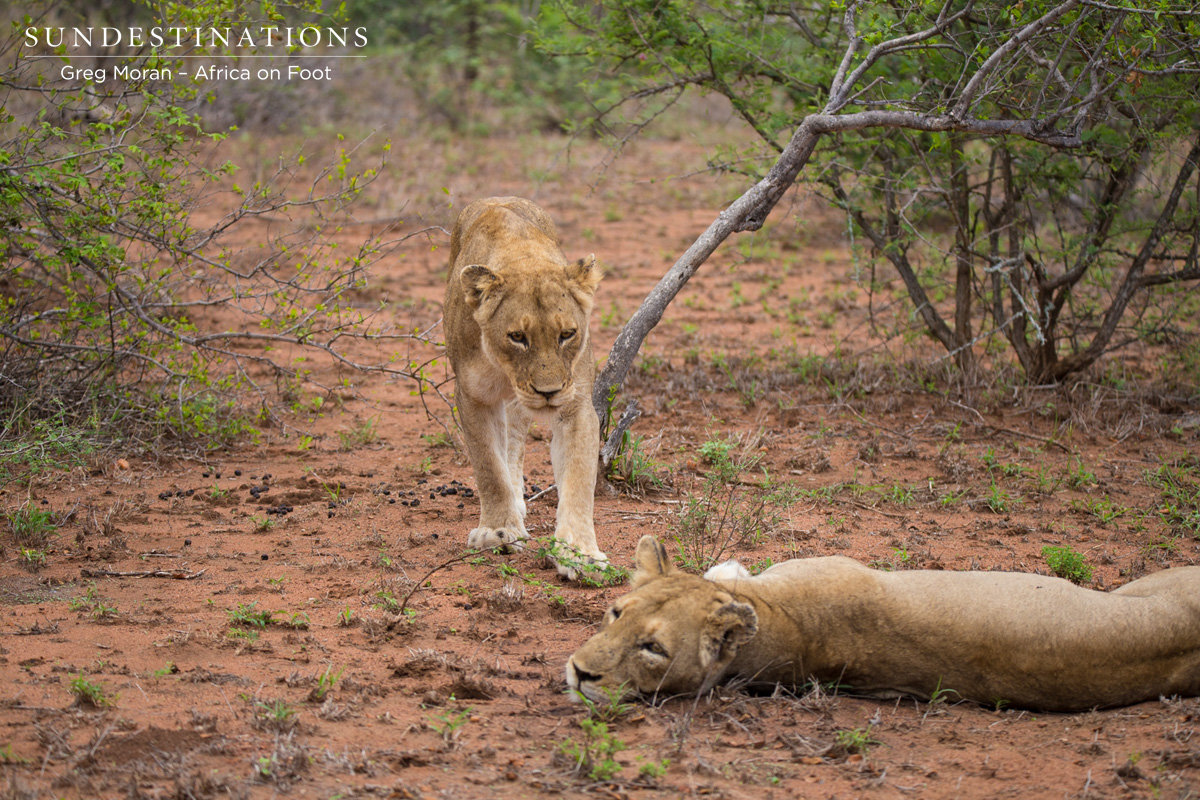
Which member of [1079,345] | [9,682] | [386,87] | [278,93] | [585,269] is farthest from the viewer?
[386,87]

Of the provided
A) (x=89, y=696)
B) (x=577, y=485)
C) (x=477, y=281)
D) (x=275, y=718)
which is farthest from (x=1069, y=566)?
(x=89, y=696)

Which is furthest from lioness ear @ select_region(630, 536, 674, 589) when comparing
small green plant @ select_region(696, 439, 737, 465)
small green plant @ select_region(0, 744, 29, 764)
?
small green plant @ select_region(696, 439, 737, 465)

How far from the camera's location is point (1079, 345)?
906 centimetres

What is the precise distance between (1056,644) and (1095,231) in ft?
16.1

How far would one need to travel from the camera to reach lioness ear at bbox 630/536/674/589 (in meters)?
3.99

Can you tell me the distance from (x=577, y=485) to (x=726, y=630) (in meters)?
1.62

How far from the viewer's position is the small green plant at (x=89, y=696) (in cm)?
341

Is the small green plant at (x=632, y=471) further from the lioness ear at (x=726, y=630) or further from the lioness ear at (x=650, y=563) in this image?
the lioness ear at (x=726, y=630)

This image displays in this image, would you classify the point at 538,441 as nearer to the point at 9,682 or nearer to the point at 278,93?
the point at 9,682

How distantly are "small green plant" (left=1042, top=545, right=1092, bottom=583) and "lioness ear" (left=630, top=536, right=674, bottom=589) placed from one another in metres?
2.05

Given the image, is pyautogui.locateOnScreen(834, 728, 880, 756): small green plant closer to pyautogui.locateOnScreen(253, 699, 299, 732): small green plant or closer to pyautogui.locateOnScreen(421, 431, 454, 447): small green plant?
pyautogui.locateOnScreen(253, 699, 299, 732): small green plant

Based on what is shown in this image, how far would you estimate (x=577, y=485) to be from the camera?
5.13m

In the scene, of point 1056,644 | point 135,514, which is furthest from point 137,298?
point 1056,644

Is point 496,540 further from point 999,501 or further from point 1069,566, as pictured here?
point 999,501
